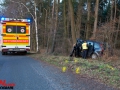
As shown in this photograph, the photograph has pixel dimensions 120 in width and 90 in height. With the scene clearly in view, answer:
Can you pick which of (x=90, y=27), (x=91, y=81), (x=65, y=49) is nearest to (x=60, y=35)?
(x=90, y=27)

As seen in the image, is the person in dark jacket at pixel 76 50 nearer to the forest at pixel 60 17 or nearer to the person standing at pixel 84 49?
the person standing at pixel 84 49

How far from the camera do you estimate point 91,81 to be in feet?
29.8

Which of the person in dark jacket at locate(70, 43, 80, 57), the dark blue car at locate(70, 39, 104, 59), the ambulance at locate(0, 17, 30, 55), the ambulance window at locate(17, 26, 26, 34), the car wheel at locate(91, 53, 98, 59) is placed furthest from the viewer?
the ambulance window at locate(17, 26, 26, 34)

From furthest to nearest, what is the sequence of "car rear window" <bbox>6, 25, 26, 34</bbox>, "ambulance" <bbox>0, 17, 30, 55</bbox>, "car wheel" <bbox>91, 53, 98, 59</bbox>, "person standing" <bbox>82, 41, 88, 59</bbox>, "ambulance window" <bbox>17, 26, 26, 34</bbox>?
"ambulance window" <bbox>17, 26, 26, 34</bbox> → "car rear window" <bbox>6, 25, 26, 34</bbox> → "ambulance" <bbox>0, 17, 30, 55</bbox> → "person standing" <bbox>82, 41, 88, 59</bbox> → "car wheel" <bbox>91, 53, 98, 59</bbox>

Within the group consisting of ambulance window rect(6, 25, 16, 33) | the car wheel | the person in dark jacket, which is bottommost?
the car wheel

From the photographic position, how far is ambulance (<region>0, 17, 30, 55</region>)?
24344 millimetres

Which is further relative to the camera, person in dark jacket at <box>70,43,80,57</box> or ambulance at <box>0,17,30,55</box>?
ambulance at <box>0,17,30,55</box>

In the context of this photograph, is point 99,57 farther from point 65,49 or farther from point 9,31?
point 9,31

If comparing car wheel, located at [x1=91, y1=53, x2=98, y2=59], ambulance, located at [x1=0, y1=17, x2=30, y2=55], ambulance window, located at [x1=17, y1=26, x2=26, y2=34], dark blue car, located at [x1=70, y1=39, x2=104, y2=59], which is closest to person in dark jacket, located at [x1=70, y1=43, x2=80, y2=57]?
dark blue car, located at [x1=70, y1=39, x2=104, y2=59]

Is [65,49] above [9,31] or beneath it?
beneath

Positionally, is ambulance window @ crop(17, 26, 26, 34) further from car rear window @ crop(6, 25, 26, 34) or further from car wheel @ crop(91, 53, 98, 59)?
car wheel @ crop(91, 53, 98, 59)

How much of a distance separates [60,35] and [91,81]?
83.5ft

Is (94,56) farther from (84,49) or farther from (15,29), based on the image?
(15,29)

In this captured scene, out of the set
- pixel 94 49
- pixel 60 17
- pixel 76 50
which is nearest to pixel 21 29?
pixel 76 50
